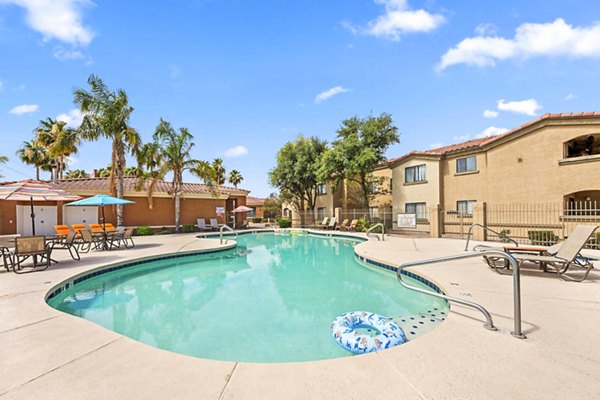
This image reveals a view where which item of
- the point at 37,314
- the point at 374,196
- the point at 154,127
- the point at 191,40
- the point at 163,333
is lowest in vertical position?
the point at 163,333

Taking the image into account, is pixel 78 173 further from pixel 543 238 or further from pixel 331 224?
pixel 543 238

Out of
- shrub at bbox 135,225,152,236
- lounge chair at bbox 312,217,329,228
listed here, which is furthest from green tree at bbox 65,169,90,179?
lounge chair at bbox 312,217,329,228

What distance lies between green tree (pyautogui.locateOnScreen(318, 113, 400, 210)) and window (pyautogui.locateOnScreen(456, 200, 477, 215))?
6.40 metres

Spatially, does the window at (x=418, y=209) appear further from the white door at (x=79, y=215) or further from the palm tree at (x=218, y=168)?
the palm tree at (x=218, y=168)

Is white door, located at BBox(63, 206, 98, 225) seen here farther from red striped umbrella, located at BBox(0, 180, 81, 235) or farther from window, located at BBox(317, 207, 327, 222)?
window, located at BBox(317, 207, 327, 222)

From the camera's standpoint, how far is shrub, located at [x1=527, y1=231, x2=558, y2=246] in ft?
40.8

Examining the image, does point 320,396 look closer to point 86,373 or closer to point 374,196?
point 86,373

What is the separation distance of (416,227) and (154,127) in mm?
20118

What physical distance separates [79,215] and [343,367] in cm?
2373

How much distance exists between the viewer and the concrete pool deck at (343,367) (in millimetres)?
2479

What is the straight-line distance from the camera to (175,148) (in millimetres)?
20109

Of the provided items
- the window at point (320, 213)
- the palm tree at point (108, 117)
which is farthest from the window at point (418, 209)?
the palm tree at point (108, 117)

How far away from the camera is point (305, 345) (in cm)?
456

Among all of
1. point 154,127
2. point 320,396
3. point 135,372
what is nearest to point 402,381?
point 320,396
